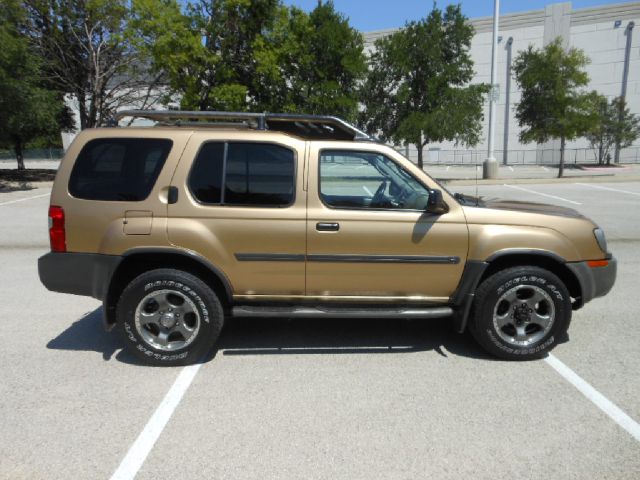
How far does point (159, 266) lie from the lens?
405 centimetres

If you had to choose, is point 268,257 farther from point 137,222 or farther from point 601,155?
point 601,155

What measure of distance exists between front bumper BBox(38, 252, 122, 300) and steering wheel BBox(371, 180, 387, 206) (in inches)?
82.1

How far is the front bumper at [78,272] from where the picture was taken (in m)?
3.85

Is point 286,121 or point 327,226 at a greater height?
point 286,121

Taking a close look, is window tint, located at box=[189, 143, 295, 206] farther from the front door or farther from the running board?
the running board

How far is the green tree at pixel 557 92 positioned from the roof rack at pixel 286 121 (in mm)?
21671

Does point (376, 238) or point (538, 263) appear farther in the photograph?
point (538, 263)

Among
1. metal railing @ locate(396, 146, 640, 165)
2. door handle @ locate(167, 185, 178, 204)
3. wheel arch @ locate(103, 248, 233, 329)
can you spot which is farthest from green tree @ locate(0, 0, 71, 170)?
metal railing @ locate(396, 146, 640, 165)

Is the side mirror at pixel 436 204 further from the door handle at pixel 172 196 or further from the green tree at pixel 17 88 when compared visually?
the green tree at pixel 17 88

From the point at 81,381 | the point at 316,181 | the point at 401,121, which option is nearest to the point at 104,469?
the point at 81,381

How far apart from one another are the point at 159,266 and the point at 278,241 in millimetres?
1038

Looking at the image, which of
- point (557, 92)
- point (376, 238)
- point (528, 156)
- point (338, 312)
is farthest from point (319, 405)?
point (528, 156)

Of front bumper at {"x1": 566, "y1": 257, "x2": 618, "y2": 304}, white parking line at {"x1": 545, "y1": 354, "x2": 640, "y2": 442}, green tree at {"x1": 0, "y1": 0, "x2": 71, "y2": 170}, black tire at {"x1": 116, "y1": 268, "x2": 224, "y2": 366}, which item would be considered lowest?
white parking line at {"x1": 545, "y1": 354, "x2": 640, "y2": 442}

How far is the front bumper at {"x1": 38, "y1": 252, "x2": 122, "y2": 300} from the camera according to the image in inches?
151
